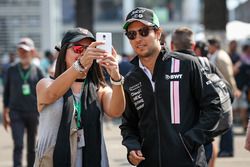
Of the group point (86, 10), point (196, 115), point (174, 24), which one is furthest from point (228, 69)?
point (174, 24)

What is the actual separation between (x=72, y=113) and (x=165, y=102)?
0.65m

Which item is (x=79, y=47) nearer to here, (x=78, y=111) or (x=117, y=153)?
(x=78, y=111)

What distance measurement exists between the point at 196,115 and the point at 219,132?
0.97 metres

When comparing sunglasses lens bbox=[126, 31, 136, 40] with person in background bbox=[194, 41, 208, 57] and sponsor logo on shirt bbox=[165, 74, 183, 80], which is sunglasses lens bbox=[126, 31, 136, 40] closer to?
sponsor logo on shirt bbox=[165, 74, 183, 80]

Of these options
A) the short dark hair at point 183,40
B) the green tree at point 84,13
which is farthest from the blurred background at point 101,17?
the short dark hair at point 183,40

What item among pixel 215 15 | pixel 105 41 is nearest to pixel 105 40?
pixel 105 41

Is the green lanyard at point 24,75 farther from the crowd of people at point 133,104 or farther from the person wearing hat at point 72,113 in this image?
the person wearing hat at point 72,113

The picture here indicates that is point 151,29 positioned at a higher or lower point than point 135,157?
higher

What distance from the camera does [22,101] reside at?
1100 cm

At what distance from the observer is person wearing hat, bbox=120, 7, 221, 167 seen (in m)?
5.61

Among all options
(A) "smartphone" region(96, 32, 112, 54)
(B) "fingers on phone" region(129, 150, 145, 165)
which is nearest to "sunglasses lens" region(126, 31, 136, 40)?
(A) "smartphone" region(96, 32, 112, 54)

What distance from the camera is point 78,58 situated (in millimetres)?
5480

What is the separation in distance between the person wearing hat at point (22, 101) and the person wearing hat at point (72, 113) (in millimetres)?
5384

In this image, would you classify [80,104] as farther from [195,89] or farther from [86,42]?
[195,89]
